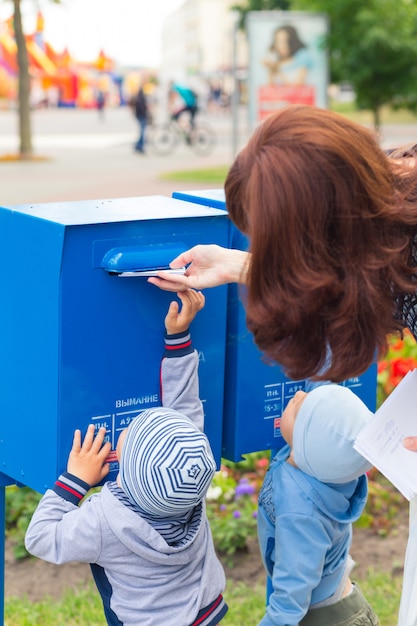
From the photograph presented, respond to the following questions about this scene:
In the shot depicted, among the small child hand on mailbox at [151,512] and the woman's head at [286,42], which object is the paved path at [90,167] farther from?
the small child hand on mailbox at [151,512]

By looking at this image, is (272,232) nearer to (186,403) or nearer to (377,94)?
(186,403)

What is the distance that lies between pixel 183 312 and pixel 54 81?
5202 cm

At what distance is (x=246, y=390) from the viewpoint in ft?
8.17

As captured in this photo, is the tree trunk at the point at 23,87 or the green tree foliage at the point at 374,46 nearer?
the green tree foliage at the point at 374,46

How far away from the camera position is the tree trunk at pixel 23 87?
15742 millimetres

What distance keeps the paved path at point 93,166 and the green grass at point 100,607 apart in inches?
244

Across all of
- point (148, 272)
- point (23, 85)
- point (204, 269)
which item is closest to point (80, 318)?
point (148, 272)

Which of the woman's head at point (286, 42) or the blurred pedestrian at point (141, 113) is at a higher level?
the woman's head at point (286, 42)

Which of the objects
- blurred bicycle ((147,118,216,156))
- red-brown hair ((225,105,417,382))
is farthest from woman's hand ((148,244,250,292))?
blurred bicycle ((147,118,216,156))

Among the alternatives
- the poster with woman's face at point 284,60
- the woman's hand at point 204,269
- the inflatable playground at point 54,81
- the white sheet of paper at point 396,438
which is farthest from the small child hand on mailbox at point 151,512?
the inflatable playground at point 54,81

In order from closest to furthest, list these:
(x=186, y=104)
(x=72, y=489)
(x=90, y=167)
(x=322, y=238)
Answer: (x=322, y=238) → (x=72, y=489) → (x=90, y=167) → (x=186, y=104)

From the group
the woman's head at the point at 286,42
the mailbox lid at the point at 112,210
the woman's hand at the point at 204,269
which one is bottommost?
the woman's hand at the point at 204,269

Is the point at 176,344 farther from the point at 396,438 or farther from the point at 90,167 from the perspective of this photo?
the point at 90,167

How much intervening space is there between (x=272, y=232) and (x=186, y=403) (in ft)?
2.63
